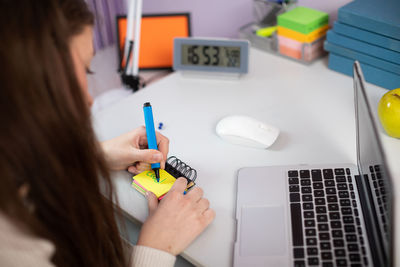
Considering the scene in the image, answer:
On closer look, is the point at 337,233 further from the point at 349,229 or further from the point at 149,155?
the point at 149,155

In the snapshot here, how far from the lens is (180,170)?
0.89 meters

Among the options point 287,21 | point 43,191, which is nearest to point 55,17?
point 43,191

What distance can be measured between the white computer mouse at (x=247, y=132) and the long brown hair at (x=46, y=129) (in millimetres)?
362

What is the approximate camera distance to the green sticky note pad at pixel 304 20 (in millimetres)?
1166

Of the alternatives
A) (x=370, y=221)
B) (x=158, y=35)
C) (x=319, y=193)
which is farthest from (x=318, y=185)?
(x=158, y=35)

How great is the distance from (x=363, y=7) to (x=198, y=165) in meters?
0.61

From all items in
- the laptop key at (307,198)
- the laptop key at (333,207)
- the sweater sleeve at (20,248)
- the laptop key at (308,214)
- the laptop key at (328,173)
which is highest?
the sweater sleeve at (20,248)

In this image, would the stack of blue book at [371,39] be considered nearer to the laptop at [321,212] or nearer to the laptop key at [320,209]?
the laptop at [321,212]

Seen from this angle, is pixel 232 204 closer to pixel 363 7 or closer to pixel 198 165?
pixel 198 165

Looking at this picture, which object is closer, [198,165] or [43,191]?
[43,191]

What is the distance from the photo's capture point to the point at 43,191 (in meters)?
0.57

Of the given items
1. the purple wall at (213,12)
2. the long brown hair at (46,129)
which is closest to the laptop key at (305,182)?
the long brown hair at (46,129)

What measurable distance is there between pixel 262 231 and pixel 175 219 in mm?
162

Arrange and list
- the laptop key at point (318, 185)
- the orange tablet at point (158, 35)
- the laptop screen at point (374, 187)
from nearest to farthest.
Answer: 1. the laptop screen at point (374, 187)
2. the laptop key at point (318, 185)
3. the orange tablet at point (158, 35)
